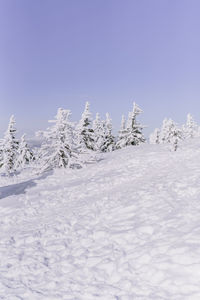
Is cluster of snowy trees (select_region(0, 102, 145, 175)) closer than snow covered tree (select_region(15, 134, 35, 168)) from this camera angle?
Yes

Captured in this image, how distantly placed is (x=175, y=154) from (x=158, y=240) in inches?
423

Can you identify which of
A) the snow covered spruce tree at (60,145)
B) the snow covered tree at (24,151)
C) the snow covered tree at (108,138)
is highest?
the snow covered tree at (108,138)

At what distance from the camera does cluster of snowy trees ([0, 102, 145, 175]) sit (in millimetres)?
15820

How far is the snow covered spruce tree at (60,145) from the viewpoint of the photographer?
1571 centimetres

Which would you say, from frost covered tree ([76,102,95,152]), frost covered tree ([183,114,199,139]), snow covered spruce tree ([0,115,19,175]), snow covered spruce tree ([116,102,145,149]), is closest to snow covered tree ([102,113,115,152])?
snow covered spruce tree ([116,102,145,149])

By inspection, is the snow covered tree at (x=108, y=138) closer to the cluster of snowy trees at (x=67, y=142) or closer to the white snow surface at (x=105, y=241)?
the cluster of snowy trees at (x=67, y=142)

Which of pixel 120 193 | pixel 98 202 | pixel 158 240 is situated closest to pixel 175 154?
pixel 120 193

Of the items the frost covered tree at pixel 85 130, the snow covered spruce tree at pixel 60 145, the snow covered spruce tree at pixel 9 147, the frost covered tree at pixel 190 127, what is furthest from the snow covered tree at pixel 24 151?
the frost covered tree at pixel 190 127

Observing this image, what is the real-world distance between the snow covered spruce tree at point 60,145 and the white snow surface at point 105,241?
204 inches

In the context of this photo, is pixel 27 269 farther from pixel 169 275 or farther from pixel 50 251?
pixel 169 275

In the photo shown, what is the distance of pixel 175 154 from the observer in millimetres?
15070

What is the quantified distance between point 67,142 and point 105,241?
10.7m

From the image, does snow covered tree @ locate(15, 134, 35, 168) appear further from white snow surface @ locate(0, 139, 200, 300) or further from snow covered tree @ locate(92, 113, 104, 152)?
white snow surface @ locate(0, 139, 200, 300)

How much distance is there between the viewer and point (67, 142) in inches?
619
